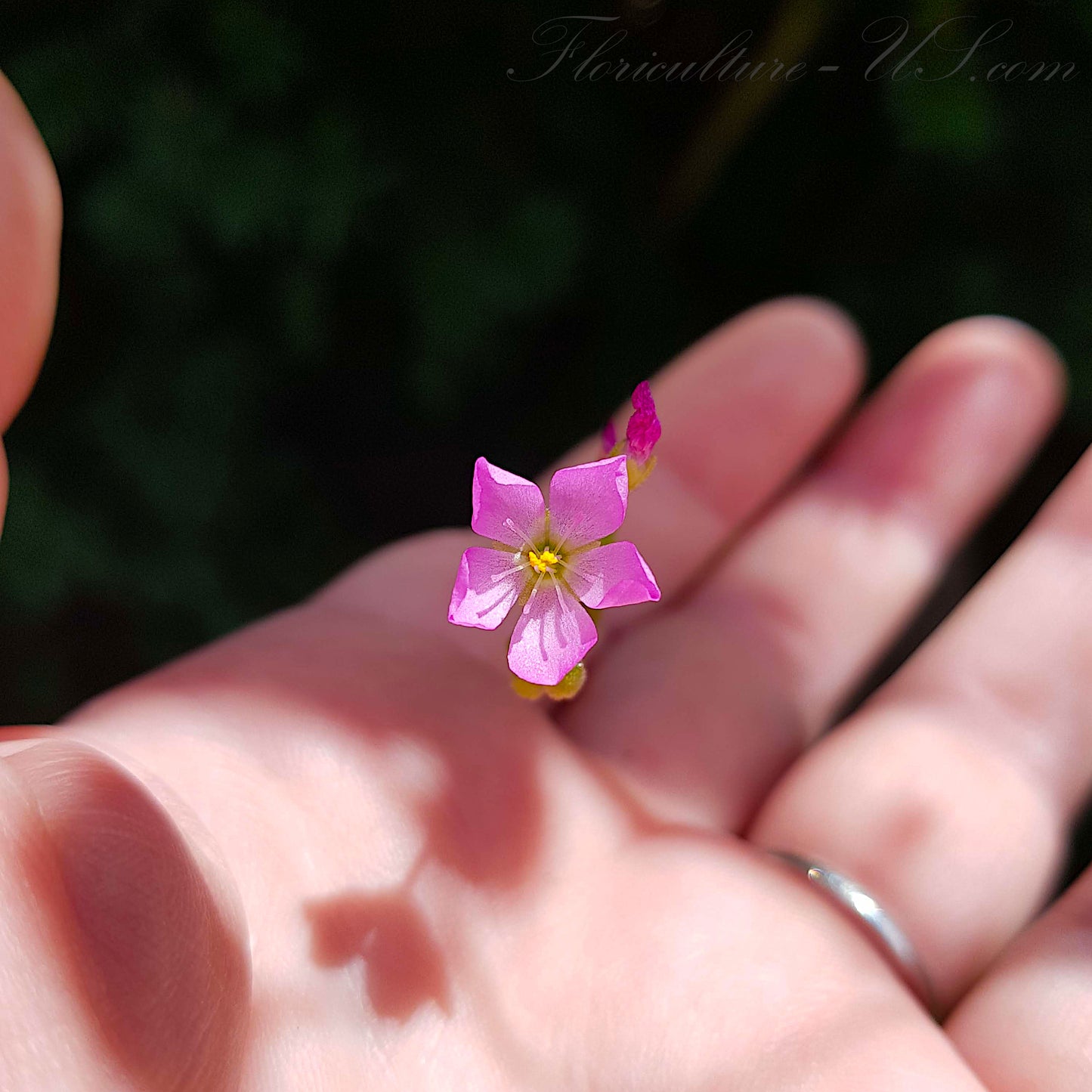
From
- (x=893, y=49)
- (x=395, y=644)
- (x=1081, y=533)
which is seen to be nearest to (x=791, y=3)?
(x=893, y=49)

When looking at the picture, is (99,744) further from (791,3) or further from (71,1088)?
(791,3)

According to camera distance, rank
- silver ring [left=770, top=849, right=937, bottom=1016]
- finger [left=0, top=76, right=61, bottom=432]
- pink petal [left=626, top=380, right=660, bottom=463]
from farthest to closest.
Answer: silver ring [left=770, top=849, right=937, bottom=1016] → pink petal [left=626, top=380, right=660, bottom=463] → finger [left=0, top=76, right=61, bottom=432]

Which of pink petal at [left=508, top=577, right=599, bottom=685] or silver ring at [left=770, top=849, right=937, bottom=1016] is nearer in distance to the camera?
pink petal at [left=508, top=577, right=599, bottom=685]

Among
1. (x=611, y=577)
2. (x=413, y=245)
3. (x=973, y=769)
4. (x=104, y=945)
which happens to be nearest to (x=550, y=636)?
(x=611, y=577)

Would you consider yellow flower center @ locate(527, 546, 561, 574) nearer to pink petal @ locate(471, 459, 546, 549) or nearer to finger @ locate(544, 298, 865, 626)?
pink petal @ locate(471, 459, 546, 549)

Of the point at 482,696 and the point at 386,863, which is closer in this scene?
the point at 386,863

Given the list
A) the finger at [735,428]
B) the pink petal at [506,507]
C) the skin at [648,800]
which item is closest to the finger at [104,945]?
the skin at [648,800]

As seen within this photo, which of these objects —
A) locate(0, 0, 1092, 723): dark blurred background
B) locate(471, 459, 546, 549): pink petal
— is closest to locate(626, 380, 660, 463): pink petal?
locate(471, 459, 546, 549): pink petal

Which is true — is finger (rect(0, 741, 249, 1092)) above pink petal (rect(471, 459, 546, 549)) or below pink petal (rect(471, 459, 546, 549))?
below
